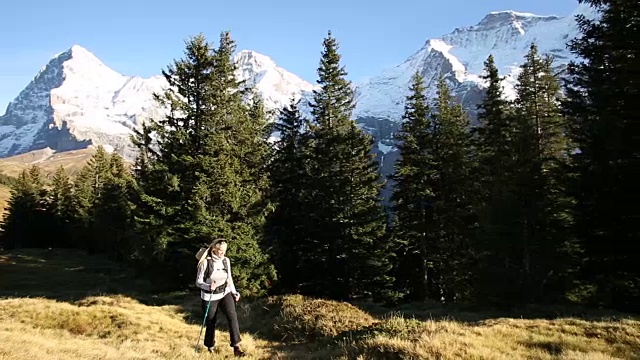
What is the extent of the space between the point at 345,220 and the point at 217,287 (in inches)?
670

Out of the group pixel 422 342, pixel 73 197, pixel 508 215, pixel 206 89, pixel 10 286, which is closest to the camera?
pixel 422 342

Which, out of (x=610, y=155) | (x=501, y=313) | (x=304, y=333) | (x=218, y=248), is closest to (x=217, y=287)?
(x=218, y=248)

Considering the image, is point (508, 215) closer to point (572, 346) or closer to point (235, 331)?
point (572, 346)

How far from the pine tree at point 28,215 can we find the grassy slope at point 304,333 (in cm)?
6663

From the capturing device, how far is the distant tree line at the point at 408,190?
1700 cm

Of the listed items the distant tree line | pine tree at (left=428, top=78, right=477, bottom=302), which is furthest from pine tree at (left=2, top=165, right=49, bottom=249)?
pine tree at (left=428, top=78, right=477, bottom=302)

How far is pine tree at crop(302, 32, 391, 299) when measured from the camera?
26.7 metres

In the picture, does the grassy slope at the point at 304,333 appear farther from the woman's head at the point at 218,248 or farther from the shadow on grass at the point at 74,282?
the woman's head at the point at 218,248

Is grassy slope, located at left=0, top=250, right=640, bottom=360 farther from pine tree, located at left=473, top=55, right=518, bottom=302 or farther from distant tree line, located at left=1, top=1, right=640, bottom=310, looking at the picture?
distant tree line, located at left=1, top=1, right=640, bottom=310

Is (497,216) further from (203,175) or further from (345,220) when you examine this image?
(203,175)

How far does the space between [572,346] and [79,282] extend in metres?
38.4

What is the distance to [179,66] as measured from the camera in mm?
25547

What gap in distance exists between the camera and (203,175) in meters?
23.3

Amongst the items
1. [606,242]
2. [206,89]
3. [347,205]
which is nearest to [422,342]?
[606,242]
